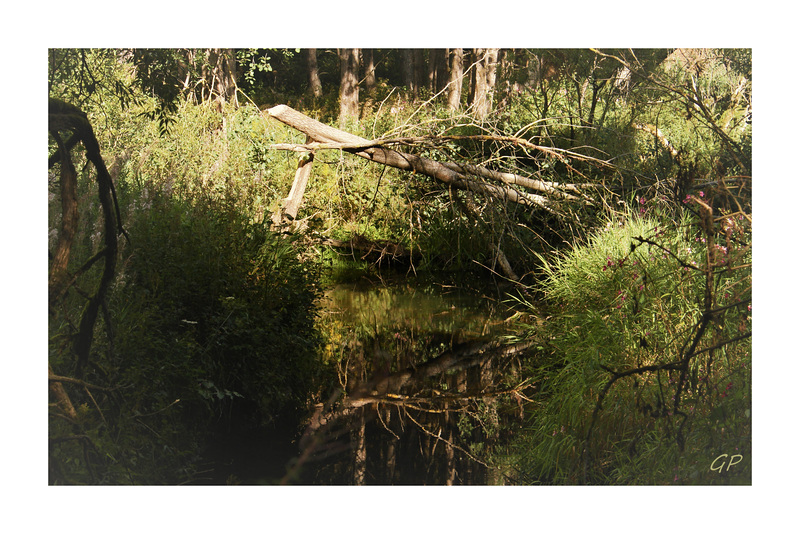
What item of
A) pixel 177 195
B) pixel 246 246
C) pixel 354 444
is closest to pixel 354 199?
pixel 246 246

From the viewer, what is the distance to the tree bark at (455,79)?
13.2ft

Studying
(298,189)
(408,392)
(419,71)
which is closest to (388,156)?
(298,189)

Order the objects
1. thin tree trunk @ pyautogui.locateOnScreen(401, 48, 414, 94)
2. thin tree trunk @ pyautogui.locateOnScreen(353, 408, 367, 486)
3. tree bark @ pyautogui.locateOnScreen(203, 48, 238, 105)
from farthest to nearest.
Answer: thin tree trunk @ pyautogui.locateOnScreen(401, 48, 414, 94) → tree bark @ pyautogui.locateOnScreen(203, 48, 238, 105) → thin tree trunk @ pyautogui.locateOnScreen(353, 408, 367, 486)

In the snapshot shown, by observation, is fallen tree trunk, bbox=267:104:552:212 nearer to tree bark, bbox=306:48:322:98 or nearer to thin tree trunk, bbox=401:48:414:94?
tree bark, bbox=306:48:322:98

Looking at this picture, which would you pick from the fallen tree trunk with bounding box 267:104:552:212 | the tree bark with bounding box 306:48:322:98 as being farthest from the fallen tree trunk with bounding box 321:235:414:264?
the tree bark with bounding box 306:48:322:98

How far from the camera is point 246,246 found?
167 inches

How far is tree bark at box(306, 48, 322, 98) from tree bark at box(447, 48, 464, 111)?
83cm

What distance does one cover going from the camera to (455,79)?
4.28m

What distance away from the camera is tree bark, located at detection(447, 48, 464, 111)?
4.01m

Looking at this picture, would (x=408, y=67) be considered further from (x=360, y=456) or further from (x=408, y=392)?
(x=360, y=456)

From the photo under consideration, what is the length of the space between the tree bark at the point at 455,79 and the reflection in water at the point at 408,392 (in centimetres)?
157

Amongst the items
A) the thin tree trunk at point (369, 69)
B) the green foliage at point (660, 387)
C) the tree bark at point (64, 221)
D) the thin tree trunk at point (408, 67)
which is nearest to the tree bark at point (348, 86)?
the thin tree trunk at point (369, 69)

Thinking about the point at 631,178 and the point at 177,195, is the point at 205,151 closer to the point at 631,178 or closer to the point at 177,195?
the point at 177,195

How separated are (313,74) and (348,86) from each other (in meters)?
0.28
